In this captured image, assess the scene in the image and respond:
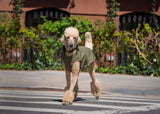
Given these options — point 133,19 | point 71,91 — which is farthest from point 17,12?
point 71,91

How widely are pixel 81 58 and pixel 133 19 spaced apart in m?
13.0

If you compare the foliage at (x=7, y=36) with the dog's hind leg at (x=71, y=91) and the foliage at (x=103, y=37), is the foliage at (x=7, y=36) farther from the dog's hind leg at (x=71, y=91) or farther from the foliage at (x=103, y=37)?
the dog's hind leg at (x=71, y=91)

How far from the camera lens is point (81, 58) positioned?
6.95 metres

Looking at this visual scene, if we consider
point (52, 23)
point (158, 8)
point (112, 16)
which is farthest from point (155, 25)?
point (52, 23)

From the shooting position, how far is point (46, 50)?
16.4 m

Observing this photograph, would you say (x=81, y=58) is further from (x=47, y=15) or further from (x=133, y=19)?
(x=133, y=19)

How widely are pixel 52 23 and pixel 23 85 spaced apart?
28.5ft

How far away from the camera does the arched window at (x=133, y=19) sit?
19.3m

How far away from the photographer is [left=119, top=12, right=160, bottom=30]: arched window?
19297mm

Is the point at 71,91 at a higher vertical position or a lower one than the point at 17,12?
lower

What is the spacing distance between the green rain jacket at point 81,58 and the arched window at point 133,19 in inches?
475

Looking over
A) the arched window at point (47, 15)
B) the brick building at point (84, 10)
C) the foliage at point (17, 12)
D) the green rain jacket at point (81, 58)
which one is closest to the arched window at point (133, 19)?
the brick building at point (84, 10)

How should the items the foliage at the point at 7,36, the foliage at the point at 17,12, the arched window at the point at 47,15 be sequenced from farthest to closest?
the arched window at the point at 47,15 < the foliage at the point at 17,12 < the foliage at the point at 7,36

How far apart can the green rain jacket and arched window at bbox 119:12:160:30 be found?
39.6ft
